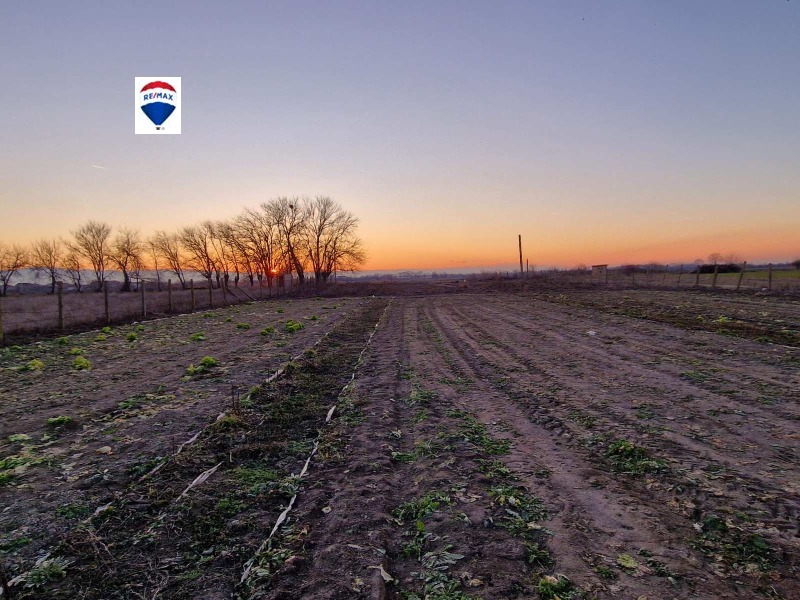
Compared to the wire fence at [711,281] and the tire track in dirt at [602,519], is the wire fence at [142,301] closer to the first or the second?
the wire fence at [711,281]

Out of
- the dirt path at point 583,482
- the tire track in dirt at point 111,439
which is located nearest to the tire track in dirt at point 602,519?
the dirt path at point 583,482

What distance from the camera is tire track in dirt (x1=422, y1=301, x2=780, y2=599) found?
2.62 metres

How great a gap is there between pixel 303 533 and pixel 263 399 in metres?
3.91

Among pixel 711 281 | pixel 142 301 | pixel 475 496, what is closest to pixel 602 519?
pixel 475 496

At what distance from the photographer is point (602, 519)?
→ 3.28 meters

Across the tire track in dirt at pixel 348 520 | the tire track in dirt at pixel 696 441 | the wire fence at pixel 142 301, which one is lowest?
the tire track in dirt at pixel 348 520

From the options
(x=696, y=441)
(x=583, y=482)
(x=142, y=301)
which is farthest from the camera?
(x=142, y=301)

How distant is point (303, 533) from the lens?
126 inches

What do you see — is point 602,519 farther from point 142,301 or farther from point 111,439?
point 142,301

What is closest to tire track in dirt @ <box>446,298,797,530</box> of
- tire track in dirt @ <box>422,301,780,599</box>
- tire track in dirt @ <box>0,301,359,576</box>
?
tire track in dirt @ <box>422,301,780,599</box>

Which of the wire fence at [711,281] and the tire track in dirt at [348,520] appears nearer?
the tire track in dirt at [348,520]

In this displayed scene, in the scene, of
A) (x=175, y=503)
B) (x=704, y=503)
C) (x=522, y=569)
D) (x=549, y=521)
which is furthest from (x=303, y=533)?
(x=704, y=503)

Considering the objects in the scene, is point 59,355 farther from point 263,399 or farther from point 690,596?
point 690,596

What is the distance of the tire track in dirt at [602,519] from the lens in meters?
2.62
